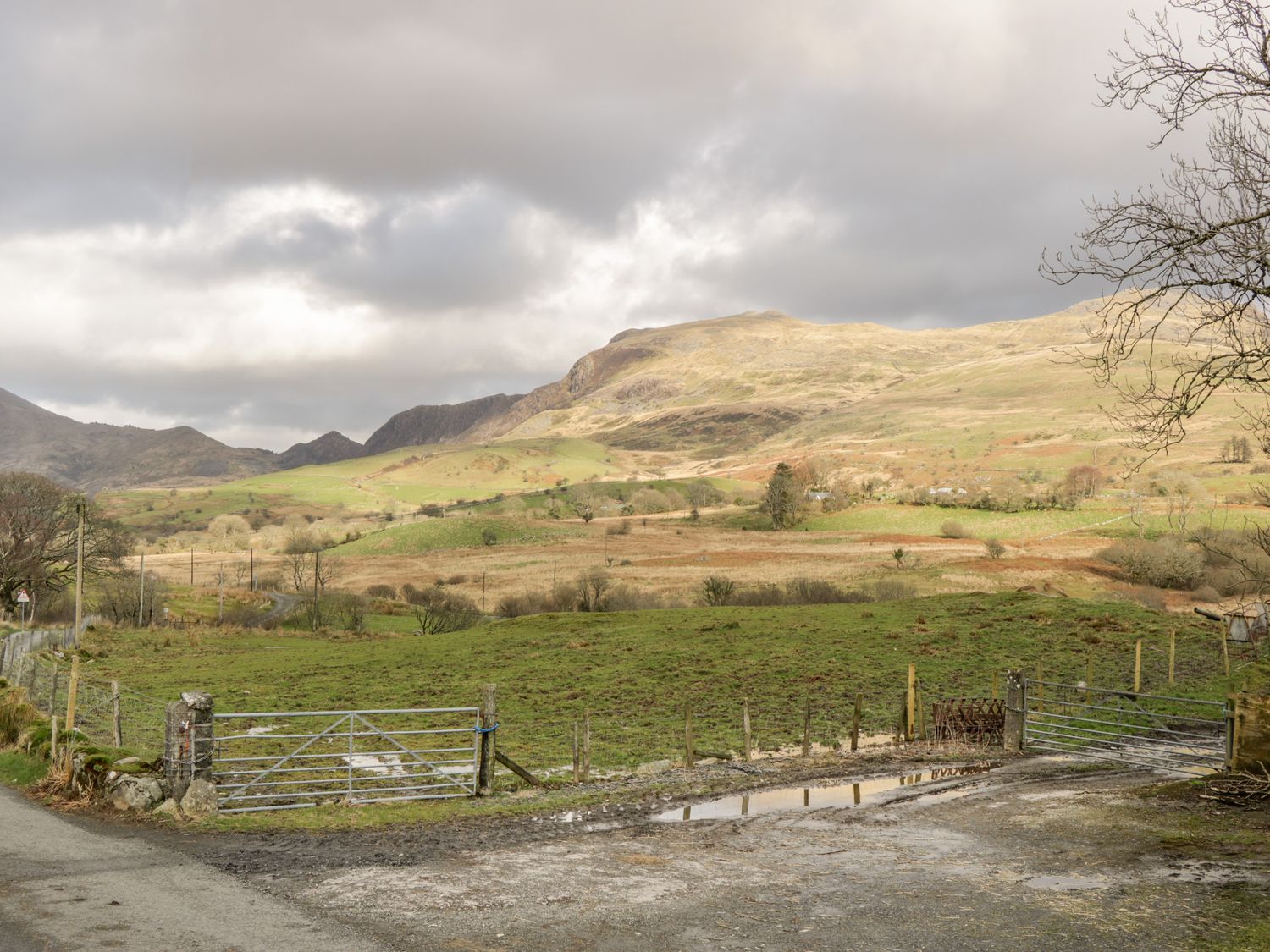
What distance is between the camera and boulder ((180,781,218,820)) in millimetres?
18516

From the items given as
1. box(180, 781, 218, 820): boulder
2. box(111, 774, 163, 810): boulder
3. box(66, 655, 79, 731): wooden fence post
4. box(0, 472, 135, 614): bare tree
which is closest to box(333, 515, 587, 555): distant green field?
box(0, 472, 135, 614): bare tree

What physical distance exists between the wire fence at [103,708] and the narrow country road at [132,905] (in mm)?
10328

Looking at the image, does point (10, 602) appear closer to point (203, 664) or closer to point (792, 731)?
point (203, 664)

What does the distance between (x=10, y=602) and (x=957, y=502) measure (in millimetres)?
110636

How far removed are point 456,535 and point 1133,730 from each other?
12560 centimetres

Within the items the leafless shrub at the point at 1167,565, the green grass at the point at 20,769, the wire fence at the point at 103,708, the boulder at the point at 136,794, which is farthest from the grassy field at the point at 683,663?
the leafless shrub at the point at 1167,565

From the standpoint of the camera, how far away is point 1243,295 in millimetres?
13375

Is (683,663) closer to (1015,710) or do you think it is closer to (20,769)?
(1015,710)

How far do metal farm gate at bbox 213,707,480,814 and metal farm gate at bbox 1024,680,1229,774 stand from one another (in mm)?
15374

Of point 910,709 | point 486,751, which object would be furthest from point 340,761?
point 910,709

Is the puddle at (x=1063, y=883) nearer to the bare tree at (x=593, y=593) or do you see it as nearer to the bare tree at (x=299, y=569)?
the bare tree at (x=593, y=593)

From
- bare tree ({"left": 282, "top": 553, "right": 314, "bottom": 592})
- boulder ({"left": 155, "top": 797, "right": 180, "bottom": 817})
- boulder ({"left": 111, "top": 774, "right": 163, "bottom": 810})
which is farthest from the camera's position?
bare tree ({"left": 282, "top": 553, "right": 314, "bottom": 592})

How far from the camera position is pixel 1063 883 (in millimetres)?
13938

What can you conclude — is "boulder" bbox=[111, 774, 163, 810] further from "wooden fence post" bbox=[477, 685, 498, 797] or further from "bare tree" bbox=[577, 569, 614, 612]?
"bare tree" bbox=[577, 569, 614, 612]
